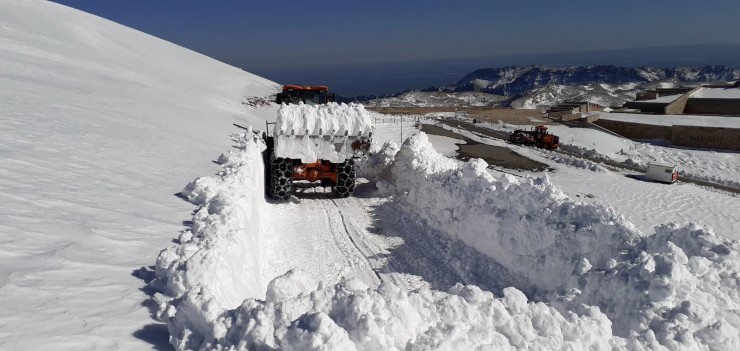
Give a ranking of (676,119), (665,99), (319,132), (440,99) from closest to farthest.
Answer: (319,132)
(676,119)
(665,99)
(440,99)

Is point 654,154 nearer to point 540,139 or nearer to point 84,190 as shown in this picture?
point 540,139

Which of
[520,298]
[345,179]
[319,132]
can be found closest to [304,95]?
[319,132]

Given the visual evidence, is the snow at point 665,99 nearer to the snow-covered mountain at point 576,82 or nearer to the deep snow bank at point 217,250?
the snow-covered mountain at point 576,82

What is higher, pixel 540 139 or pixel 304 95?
pixel 304 95

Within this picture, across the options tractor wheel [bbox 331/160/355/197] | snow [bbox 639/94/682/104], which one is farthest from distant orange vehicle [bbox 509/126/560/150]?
tractor wheel [bbox 331/160/355/197]

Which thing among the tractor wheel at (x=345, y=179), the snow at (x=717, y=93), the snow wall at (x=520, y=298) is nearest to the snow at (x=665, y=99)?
the snow at (x=717, y=93)

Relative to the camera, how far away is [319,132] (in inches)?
492

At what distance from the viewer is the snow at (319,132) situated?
12.4 meters

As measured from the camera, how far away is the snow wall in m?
3.84

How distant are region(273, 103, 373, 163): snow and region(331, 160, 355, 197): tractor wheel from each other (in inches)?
14.3

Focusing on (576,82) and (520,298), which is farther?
(576,82)

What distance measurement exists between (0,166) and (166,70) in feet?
87.1

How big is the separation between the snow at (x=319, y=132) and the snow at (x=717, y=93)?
114 ft

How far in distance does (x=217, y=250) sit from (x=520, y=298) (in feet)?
10.2
